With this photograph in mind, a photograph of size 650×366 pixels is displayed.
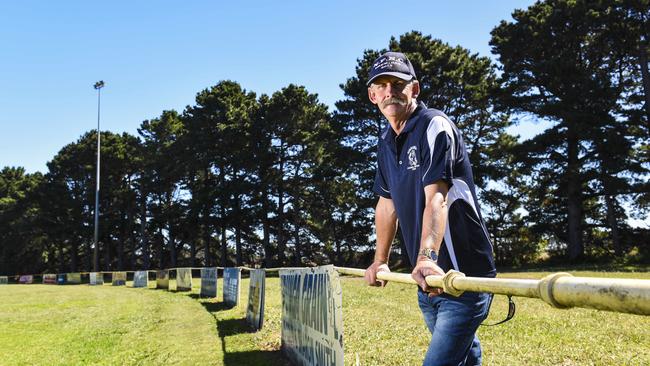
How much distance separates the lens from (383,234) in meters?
3.29

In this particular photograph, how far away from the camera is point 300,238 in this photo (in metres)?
47.5

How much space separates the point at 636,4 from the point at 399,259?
2245 centimetres

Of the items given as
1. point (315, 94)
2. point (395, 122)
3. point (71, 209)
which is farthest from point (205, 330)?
point (71, 209)

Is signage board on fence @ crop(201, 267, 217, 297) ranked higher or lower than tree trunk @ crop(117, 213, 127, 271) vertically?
lower

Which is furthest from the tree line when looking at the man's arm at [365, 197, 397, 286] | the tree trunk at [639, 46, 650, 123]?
the man's arm at [365, 197, 397, 286]

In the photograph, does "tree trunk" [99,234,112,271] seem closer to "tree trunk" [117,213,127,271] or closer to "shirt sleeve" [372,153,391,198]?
"tree trunk" [117,213,127,271]

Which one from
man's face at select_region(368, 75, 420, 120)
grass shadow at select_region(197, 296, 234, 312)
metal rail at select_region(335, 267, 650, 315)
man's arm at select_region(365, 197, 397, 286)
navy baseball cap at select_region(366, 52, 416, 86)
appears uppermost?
navy baseball cap at select_region(366, 52, 416, 86)

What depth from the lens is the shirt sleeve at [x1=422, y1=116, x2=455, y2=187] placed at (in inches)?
95.6

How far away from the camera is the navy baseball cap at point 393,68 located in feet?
9.14

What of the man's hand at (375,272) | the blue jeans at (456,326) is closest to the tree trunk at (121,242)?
the man's hand at (375,272)

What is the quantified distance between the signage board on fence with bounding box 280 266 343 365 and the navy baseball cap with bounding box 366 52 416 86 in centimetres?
219

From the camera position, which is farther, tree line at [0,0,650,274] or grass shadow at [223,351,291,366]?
tree line at [0,0,650,274]

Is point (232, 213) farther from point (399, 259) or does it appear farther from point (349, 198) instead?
point (399, 259)

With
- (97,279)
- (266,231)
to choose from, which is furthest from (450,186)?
(266,231)
